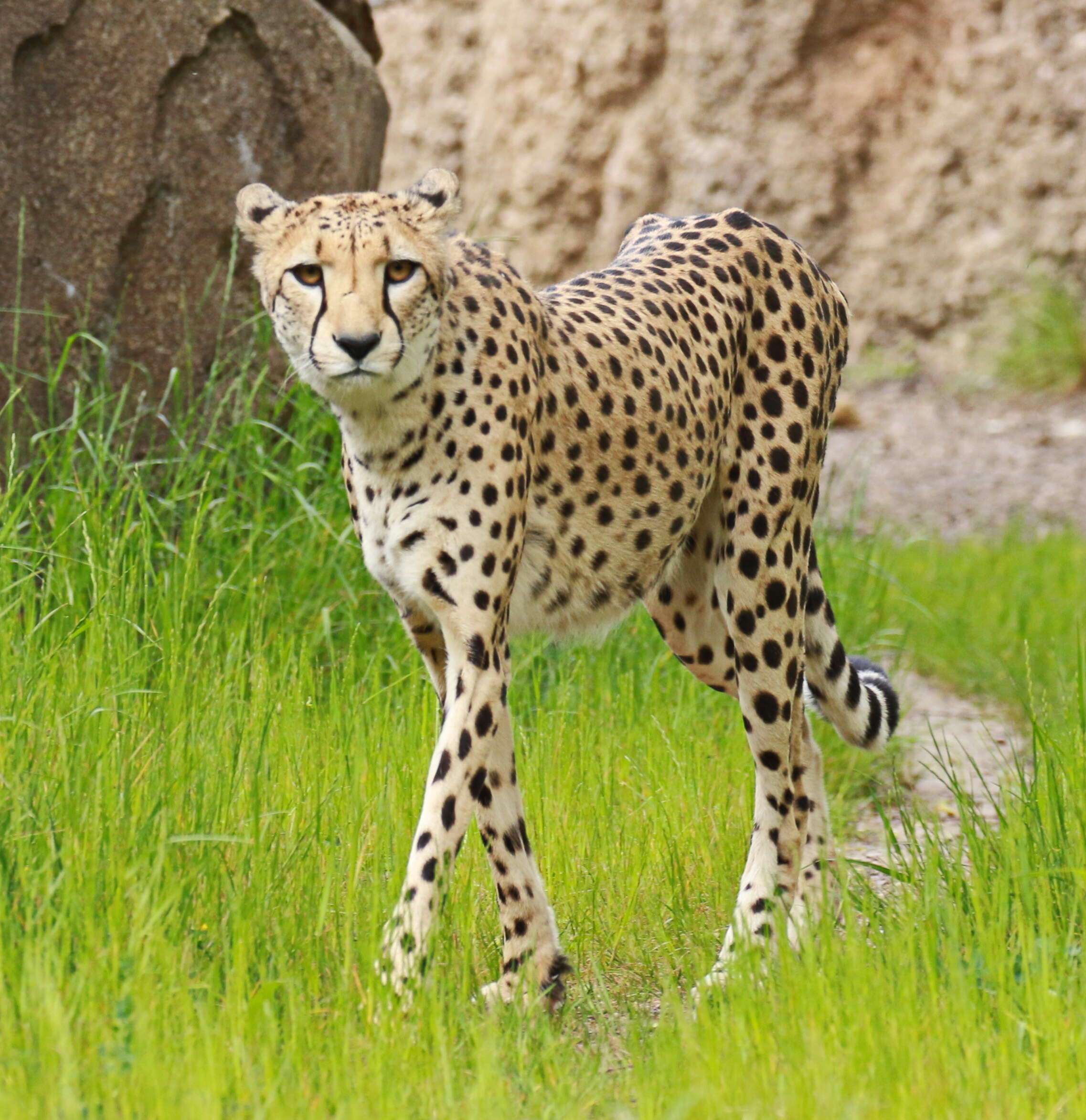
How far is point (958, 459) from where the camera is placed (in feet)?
33.0

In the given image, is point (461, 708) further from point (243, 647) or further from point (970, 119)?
point (970, 119)

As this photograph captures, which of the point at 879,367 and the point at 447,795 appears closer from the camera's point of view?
the point at 447,795

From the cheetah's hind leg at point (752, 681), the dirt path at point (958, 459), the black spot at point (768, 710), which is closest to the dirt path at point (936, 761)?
the cheetah's hind leg at point (752, 681)

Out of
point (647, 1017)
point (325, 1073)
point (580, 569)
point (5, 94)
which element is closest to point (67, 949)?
point (325, 1073)

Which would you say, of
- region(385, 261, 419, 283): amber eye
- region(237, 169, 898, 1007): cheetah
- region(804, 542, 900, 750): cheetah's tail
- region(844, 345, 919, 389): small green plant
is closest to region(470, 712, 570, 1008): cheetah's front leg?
region(237, 169, 898, 1007): cheetah

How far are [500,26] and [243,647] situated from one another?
30.6 ft

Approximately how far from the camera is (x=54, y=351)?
4.96 meters

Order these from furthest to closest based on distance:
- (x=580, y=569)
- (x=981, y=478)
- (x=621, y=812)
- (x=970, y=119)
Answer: (x=970, y=119)
(x=981, y=478)
(x=621, y=812)
(x=580, y=569)

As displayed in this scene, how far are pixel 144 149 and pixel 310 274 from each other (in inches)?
96.6

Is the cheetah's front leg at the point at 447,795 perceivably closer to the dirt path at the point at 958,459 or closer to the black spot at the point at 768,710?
the black spot at the point at 768,710

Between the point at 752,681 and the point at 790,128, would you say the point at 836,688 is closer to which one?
the point at 752,681

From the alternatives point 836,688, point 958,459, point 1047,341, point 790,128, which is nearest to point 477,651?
point 836,688

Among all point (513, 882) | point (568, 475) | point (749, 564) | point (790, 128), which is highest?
point (790, 128)

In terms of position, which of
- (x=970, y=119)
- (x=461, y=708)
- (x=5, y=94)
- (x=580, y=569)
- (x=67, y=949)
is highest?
(x=970, y=119)
